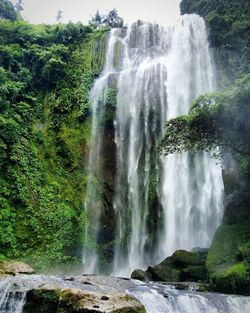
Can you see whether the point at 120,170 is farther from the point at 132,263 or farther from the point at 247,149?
the point at 247,149

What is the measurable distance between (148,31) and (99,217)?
14944 mm

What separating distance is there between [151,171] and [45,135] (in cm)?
653

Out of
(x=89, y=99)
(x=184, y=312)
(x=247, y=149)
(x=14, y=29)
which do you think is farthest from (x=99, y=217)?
(x=14, y=29)

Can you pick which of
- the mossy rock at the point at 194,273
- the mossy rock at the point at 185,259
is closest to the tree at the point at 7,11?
the mossy rock at the point at 185,259

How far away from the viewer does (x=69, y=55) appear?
25000 mm

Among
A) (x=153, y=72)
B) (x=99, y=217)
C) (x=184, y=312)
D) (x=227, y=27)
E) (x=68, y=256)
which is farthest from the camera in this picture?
(x=227, y=27)

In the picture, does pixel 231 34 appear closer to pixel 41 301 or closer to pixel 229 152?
pixel 229 152

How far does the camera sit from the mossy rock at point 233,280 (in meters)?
11.0

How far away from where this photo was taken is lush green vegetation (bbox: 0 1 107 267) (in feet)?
57.1

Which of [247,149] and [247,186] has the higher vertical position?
[247,149]

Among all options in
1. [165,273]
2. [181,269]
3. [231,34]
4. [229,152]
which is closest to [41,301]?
[165,273]

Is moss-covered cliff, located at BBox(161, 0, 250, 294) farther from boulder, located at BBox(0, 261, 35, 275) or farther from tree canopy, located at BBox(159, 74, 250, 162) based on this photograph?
boulder, located at BBox(0, 261, 35, 275)

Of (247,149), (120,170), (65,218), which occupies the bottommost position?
(65,218)

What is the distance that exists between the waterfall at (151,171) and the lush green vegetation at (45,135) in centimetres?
92
